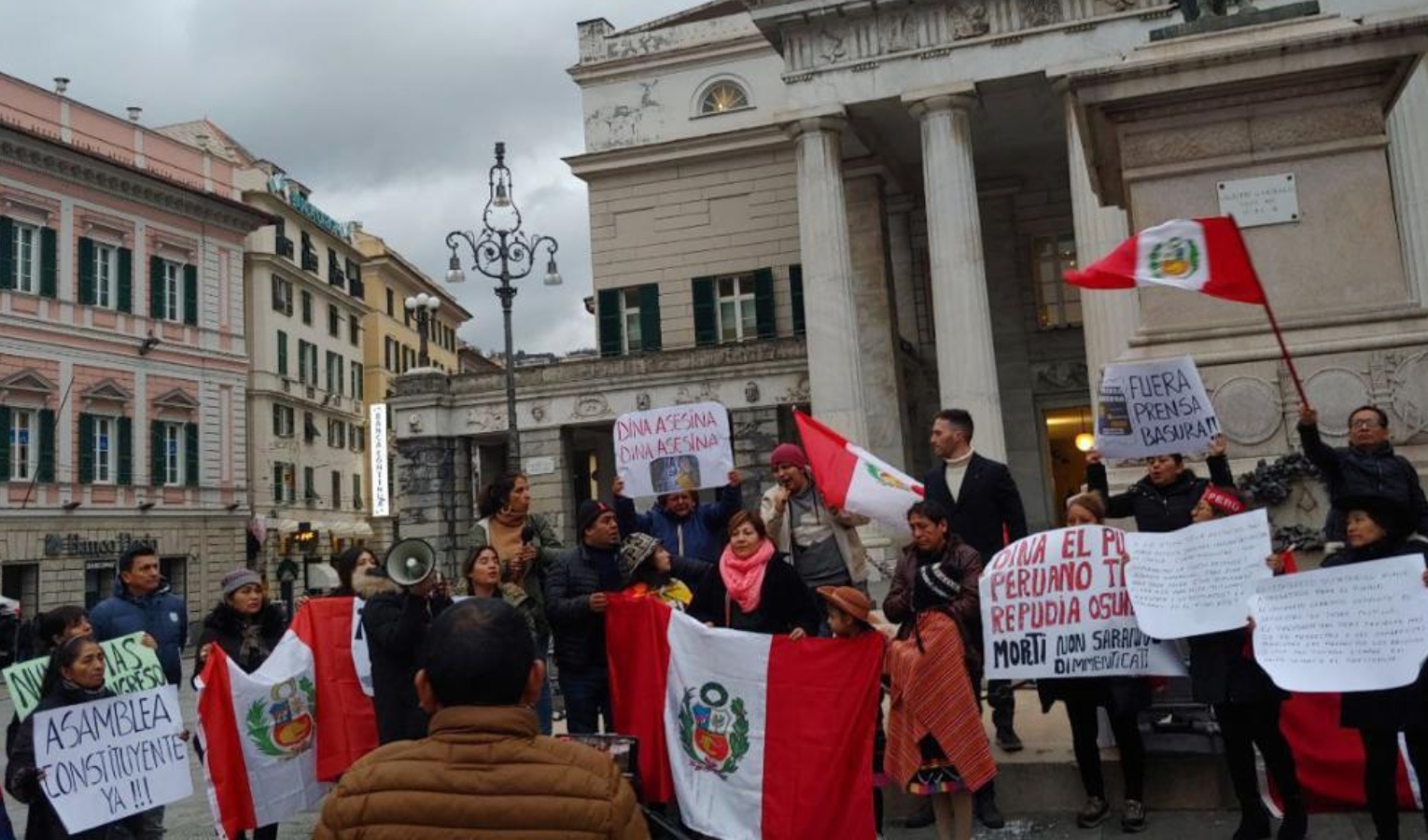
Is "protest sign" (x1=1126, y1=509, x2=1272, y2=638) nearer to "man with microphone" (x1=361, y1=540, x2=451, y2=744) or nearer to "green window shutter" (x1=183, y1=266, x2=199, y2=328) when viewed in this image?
"man with microphone" (x1=361, y1=540, x2=451, y2=744)

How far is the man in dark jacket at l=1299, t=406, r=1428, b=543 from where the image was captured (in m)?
5.45

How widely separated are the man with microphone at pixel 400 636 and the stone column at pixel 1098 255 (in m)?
17.2

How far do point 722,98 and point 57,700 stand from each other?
94.2 feet

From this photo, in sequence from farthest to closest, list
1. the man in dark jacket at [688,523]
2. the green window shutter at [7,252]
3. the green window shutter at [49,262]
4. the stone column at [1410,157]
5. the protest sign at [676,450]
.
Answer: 1. the green window shutter at [49,262]
2. the green window shutter at [7,252]
3. the stone column at [1410,157]
4. the protest sign at [676,450]
5. the man in dark jacket at [688,523]

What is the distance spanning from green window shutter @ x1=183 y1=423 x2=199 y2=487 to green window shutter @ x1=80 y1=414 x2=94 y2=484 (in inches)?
144

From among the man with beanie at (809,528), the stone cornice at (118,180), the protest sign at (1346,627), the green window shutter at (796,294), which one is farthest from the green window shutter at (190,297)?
the protest sign at (1346,627)

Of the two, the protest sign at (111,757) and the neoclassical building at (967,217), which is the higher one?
the neoclassical building at (967,217)

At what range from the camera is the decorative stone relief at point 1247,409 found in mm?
6621

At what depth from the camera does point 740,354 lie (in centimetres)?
2656

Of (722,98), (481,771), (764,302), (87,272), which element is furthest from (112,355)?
(481,771)

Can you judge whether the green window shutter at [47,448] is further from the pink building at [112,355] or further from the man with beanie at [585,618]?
the man with beanie at [585,618]

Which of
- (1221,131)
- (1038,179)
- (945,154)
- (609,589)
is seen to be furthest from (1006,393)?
(609,589)

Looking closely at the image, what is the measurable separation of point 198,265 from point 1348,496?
40348 mm

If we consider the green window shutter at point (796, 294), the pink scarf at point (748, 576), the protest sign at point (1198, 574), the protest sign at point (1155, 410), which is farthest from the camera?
the green window shutter at point (796, 294)
